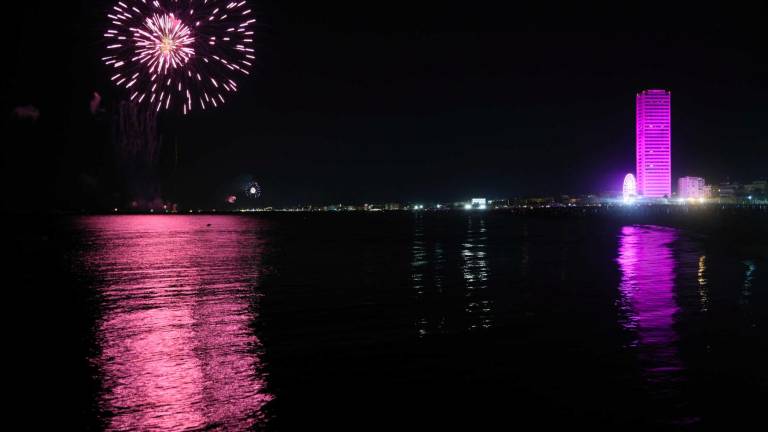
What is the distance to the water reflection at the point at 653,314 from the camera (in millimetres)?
12070

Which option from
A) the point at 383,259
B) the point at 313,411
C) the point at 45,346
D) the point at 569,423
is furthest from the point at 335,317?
the point at 383,259

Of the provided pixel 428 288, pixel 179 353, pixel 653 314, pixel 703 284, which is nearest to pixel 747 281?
pixel 703 284

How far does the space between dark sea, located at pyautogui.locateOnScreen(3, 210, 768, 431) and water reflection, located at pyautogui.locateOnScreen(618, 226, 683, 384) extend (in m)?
0.07

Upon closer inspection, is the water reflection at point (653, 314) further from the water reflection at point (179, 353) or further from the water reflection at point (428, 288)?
the water reflection at point (179, 353)

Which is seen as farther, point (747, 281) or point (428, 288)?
point (747, 281)

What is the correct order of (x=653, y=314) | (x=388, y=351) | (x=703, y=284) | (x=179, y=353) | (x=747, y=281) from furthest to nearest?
(x=747, y=281) → (x=703, y=284) → (x=653, y=314) → (x=388, y=351) → (x=179, y=353)

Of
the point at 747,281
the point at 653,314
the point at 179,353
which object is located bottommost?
the point at 747,281

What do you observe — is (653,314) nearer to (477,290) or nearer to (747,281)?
(477,290)

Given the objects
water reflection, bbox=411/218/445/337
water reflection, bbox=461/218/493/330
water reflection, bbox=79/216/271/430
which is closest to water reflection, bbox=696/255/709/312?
water reflection, bbox=461/218/493/330

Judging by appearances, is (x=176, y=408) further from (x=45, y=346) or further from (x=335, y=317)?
(x=335, y=317)

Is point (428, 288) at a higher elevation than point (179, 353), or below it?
below

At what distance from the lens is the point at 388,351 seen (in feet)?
45.5

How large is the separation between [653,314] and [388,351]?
7.94m

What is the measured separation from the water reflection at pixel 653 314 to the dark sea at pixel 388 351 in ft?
0.23
